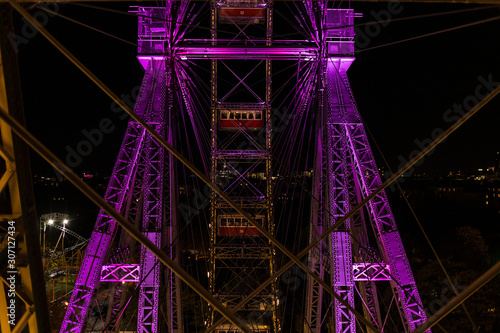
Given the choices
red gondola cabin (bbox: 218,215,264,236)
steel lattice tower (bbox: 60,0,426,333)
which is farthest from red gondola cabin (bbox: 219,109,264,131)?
red gondola cabin (bbox: 218,215,264,236)

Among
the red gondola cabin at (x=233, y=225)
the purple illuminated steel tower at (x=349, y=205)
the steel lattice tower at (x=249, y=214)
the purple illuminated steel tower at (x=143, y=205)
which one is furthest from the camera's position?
the red gondola cabin at (x=233, y=225)

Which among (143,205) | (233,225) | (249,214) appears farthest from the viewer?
(233,225)

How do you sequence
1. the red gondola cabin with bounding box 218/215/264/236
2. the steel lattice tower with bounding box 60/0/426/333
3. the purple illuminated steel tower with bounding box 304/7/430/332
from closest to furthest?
1. the steel lattice tower with bounding box 60/0/426/333
2. the purple illuminated steel tower with bounding box 304/7/430/332
3. the red gondola cabin with bounding box 218/215/264/236

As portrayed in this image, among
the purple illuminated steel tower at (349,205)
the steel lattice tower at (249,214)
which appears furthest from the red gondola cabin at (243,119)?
the purple illuminated steel tower at (349,205)

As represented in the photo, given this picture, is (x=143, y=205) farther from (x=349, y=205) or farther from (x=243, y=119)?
(x=243, y=119)

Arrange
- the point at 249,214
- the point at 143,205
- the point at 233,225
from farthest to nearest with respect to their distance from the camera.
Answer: the point at 233,225, the point at 143,205, the point at 249,214

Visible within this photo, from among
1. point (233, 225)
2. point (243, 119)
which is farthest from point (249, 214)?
point (243, 119)

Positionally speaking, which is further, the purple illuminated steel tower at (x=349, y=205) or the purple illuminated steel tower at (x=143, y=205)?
the purple illuminated steel tower at (x=349, y=205)

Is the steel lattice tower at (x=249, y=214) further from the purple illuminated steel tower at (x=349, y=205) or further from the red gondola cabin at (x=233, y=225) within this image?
the red gondola cabin at (x=233, y=225)

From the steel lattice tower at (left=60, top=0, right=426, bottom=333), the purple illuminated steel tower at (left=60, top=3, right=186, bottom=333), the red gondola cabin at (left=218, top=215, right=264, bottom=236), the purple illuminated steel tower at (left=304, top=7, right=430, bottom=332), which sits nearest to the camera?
the purple illuminated steel tower at (left=60, top=3, right=186, bottom=333)

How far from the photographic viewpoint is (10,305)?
247 centimetres

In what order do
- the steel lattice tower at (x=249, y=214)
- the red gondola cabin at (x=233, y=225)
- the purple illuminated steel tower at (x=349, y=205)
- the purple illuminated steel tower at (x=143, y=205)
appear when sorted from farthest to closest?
the red gondola cabin at (x=233, y=225)
the purple illuminated steel tower at (x=349, y=205)
the steel lattice tower at (x=249, y=214)
the purple illuminated steel tower at (x=143, y=205)

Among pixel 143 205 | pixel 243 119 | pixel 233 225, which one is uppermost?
pixel 243 119

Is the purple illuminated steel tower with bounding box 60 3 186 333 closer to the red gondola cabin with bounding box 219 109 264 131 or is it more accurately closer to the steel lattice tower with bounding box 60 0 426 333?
the steel lattice tower with bounding box 60 0 426 333
